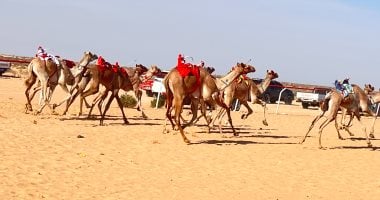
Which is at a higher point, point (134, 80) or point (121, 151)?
point (134, 80)

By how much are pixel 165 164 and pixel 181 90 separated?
3490 millimetres

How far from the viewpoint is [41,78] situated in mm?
19234

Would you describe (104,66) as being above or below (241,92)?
above

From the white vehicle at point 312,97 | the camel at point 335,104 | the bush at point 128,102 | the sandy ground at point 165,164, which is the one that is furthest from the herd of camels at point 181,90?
the white vehicle at point 312,97

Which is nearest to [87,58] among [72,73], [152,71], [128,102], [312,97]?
[72,73]

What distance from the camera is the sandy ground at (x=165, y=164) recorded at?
9609 millimetres

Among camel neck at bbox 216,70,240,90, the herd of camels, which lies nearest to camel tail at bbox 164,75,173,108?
the herd of camels

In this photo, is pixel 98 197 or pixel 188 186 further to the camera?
pixel 188 186

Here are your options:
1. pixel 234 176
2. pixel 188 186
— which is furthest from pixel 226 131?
pixel 188 186

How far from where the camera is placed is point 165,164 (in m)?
12.0

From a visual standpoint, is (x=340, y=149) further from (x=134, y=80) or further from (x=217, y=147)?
(x=134, y=80)

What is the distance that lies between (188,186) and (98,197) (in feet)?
6.06

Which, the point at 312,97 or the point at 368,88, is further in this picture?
the point at 312,97

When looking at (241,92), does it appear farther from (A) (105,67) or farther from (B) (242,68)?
(A) (105,67)
